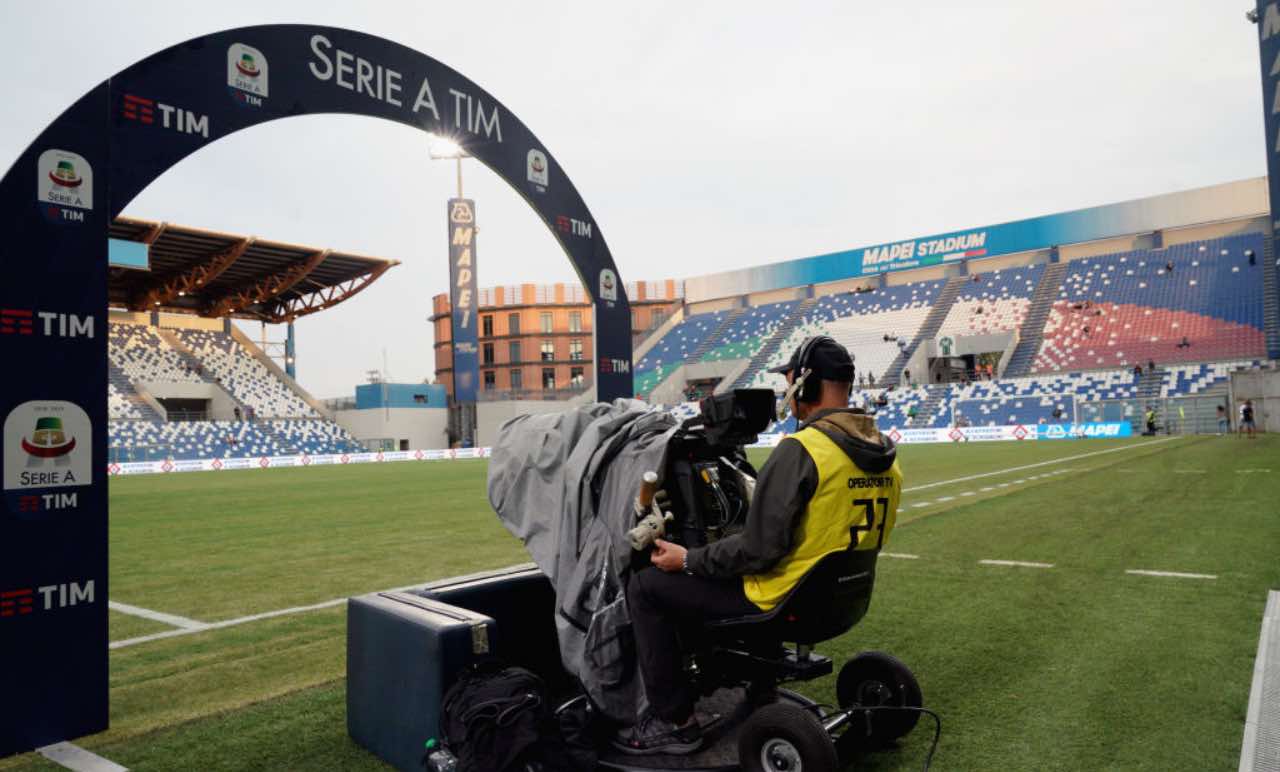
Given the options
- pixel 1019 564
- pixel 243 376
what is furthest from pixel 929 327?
pixel 1019 564

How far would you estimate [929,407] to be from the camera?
3738 cm

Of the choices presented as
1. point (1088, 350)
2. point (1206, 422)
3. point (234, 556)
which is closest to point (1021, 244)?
point (1088, 350)

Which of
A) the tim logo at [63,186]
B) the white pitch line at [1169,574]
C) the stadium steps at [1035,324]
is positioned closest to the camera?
the tim logo at [63,186]

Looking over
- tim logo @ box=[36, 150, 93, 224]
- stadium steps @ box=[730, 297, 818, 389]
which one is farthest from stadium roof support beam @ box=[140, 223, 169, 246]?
tim logo @ box=[36, 150, 93, 224]

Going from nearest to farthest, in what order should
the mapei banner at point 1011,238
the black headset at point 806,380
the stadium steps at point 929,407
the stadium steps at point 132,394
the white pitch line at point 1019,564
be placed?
the black headset at point 806,380
the white pitch line at point 1019,564
the stadium steps at point 929,407
the stadium steps at point 132,394
the mapei banner at point 1011,238

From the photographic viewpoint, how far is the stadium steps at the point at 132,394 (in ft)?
122

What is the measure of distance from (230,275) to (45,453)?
4223 centimetres

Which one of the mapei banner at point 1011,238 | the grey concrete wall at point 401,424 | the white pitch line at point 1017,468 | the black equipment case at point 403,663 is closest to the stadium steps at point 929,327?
the mapei banner at point 1011,238

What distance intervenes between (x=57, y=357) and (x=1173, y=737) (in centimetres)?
450

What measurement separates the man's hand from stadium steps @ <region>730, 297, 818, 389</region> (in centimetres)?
4166

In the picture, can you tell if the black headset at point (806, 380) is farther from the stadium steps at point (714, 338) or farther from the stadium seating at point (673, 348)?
the stadium steps at point (714, 338)

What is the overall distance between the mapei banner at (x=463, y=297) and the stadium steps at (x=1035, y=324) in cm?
2665

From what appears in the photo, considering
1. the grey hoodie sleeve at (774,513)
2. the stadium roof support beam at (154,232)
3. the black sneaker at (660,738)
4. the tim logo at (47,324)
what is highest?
the stadium roof support beam at (154,232)

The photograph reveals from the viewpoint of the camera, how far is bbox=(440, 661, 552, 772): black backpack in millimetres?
2406
